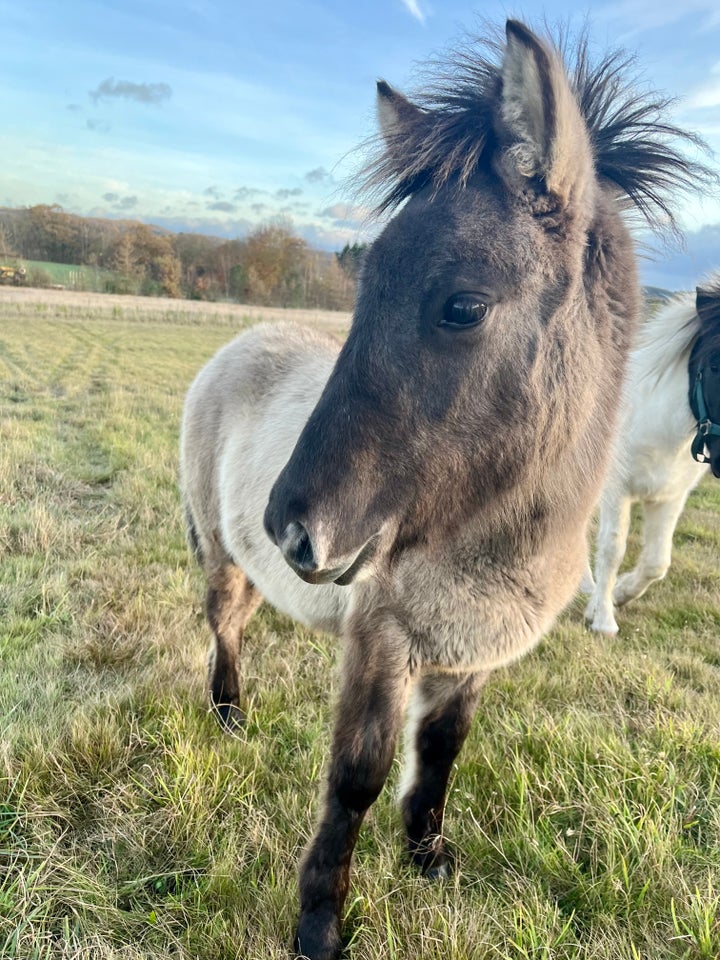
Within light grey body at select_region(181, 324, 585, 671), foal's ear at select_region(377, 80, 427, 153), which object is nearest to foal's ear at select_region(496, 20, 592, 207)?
foal's ear at select_region(377, 80, 427, 153)

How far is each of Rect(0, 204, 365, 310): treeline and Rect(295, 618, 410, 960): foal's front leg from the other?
4955 cm

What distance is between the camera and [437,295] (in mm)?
1594

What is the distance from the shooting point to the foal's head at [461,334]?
1570 millimetres

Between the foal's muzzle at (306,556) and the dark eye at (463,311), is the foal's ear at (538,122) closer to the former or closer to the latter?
the dark eye at (463,311)

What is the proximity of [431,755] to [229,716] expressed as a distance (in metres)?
1.23

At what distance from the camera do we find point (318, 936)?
1981 millimetres

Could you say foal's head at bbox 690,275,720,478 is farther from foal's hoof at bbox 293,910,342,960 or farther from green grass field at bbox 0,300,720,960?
foal's hoof at bbox 293,910,342,960

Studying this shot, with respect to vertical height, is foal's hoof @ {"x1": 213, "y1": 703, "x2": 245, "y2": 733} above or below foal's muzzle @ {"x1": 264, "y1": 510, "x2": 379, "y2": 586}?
below

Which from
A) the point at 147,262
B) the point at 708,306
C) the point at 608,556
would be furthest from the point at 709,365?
the point at 147,262

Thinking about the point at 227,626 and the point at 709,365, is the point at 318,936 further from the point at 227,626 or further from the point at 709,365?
the point at 709,365

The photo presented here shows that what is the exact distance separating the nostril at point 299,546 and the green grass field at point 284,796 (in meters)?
1.36

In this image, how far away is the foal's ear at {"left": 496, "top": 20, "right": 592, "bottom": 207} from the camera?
1485 millimetres

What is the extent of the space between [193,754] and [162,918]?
669 millimetres

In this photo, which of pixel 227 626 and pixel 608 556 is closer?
pixel 227 626
